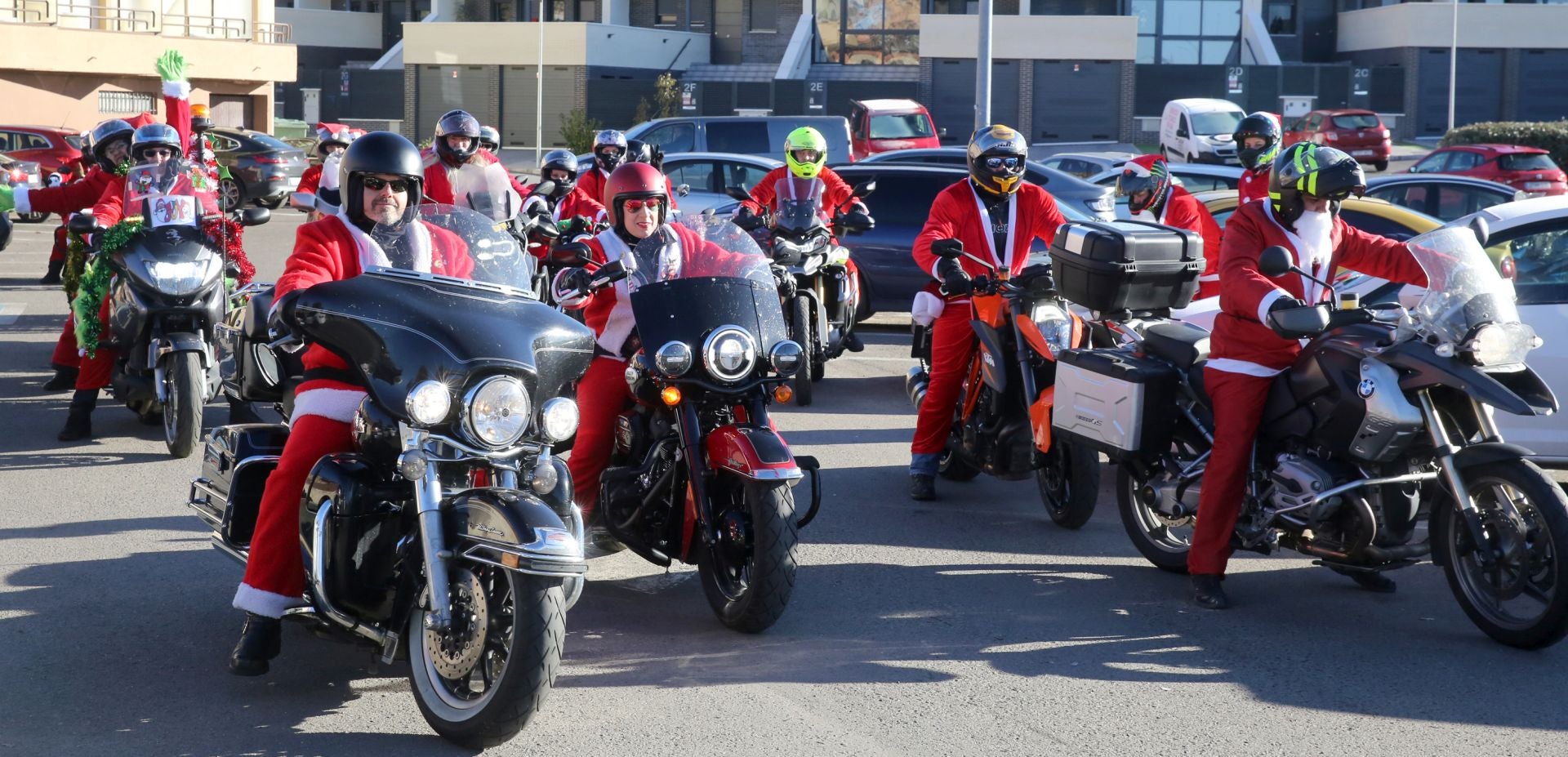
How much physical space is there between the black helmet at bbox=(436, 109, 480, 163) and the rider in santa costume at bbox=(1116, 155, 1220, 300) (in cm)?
421

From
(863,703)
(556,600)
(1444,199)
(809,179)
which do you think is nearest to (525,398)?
(556,600)

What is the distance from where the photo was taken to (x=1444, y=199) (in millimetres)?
16281

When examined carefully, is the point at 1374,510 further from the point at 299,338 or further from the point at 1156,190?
the point at 1156,190

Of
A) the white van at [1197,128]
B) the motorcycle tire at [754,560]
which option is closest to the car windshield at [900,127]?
the white van at [1197,128]

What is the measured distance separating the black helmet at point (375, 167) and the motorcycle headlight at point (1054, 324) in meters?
3.22

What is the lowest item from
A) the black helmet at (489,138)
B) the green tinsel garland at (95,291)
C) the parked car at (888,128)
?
the green tinsel garland at (95,291)

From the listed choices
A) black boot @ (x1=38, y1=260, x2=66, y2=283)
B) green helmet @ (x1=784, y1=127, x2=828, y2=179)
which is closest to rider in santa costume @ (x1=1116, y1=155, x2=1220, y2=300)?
green helmet @ (x1=784, y1=127, x2=828, y2=179)

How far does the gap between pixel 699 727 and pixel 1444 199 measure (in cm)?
1374

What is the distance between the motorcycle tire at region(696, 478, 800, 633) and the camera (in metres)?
5.31

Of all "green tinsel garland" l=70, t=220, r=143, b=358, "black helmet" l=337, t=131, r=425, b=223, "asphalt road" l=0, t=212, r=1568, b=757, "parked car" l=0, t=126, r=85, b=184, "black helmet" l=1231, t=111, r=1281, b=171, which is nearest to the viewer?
"asphalt road" l=0, t=212, r=1568, b=757

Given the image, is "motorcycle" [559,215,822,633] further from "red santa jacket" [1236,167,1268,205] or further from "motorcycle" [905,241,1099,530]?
"red santa jacket" [1236,167,1268,205]

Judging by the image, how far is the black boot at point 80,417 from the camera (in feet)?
30.5

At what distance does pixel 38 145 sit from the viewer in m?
28.1

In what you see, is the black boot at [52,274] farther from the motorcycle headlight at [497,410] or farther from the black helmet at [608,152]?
the motorcycle headlight at [497,410]
